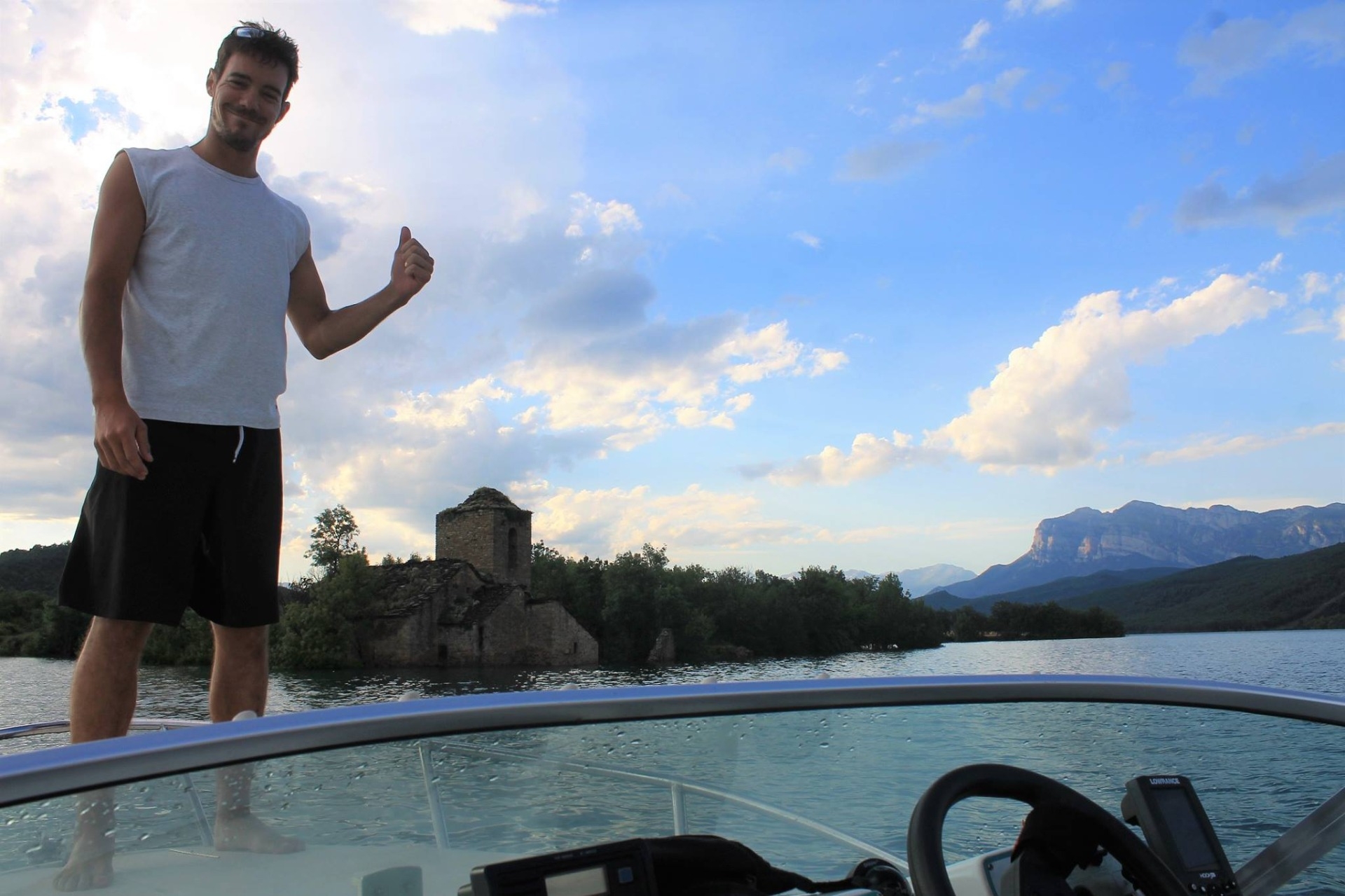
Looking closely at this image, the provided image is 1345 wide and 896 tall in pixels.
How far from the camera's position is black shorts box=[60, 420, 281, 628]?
1.83 meters

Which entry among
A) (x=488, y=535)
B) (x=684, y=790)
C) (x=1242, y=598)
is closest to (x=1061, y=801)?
(x=684, y=790)

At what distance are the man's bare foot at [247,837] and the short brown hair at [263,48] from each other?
1.86 meters

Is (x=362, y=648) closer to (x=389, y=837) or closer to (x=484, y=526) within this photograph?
(x=484, y=526)

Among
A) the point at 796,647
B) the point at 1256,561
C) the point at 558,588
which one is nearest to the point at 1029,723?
the point at 558,588

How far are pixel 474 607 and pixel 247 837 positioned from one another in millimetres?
42983

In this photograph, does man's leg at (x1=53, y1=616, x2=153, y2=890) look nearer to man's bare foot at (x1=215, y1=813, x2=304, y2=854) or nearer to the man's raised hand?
the man's raised hand

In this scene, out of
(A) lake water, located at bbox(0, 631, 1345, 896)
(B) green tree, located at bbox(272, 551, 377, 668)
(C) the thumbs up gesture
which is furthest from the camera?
(B) green tree, located at bbox(272, 551, 377, 668)

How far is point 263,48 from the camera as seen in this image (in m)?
2.09

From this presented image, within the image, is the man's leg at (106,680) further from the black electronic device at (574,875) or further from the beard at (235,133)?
the black electronic device at (574,875)

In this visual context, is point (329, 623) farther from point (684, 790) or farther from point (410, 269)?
point (684, 790)

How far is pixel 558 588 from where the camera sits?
58781 mm

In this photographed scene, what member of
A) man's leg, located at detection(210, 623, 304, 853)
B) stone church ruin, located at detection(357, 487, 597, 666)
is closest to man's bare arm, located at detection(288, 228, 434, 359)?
man's leg, located at detection(210, 623, 304, 853)

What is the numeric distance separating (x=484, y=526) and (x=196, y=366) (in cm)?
4536

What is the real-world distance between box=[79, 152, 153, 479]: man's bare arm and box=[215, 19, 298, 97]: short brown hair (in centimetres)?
31
